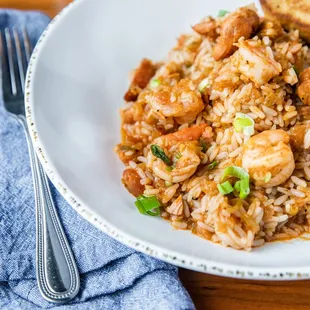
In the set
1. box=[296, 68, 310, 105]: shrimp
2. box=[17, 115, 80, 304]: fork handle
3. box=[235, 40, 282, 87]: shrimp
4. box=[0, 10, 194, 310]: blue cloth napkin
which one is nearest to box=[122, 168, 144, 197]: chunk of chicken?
box=[0, 10, 194, 310]: blue cloth napkin

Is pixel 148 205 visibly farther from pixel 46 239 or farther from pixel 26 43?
pixel 26 43

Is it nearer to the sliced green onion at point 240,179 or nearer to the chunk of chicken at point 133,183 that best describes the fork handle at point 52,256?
the chunk of chicken at point 133,183

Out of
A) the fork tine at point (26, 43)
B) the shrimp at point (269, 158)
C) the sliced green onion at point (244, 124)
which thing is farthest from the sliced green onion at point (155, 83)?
the fork tine at point (26, 43)

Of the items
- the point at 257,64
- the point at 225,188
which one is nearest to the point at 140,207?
the point at 225,188

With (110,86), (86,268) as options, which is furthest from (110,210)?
(110,86)

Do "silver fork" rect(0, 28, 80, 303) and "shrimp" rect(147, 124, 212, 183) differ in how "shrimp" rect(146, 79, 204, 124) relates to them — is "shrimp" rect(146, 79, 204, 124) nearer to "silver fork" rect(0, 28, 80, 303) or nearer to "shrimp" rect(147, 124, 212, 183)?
"shrimp" rect(147, 124, 212, 183)

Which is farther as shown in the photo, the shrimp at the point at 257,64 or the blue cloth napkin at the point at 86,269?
the shrimp at the point at 257,64

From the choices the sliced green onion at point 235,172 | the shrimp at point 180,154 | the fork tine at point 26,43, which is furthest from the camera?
the fork tine at point 26,43

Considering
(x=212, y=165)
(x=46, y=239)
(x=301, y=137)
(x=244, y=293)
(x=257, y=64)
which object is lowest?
(x=244, y=293)
